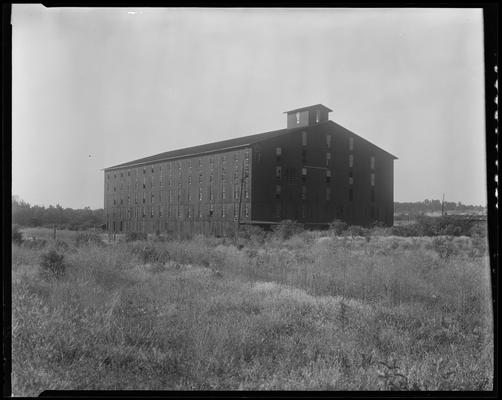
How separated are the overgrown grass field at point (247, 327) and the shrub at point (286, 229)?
838 cm

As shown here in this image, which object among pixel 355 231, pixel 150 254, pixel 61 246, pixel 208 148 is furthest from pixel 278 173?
pixel 61 246

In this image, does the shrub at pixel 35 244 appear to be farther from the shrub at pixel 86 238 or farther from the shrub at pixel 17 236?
the shrub at pixel 86 238

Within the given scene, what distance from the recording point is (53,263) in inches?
437

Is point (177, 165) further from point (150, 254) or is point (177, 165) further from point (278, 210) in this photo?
point (278, 210)

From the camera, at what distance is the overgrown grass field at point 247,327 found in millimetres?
5418

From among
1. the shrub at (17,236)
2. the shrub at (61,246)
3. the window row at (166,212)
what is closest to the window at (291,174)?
the window row at (166,212)

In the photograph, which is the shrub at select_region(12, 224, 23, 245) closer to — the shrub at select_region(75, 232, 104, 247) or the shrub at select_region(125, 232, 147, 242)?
the shrub at select_region(75, 232, 104, 247)

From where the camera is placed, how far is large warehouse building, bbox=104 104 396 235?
62.7ft

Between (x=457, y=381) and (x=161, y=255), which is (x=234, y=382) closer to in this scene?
(x=457, y=381)

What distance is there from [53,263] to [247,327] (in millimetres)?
6855

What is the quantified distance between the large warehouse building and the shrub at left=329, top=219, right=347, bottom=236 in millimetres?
930

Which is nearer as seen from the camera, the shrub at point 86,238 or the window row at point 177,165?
the shrub at point 86,238

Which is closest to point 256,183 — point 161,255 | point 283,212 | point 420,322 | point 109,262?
point 283,212

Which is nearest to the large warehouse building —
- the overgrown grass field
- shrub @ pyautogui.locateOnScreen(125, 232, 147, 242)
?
shrub @ pyautogui.locateOnScreen(125, 232, 147, 242)
